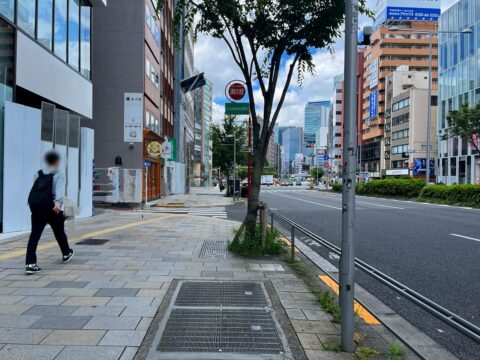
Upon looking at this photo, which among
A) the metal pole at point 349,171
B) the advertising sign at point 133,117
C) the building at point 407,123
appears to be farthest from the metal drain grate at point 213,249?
the building at point 407,123

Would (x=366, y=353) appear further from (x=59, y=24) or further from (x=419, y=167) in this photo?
(x=419, y=167)

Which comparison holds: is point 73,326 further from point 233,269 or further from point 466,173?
point 466,173

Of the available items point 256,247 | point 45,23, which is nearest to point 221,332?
point 256,247

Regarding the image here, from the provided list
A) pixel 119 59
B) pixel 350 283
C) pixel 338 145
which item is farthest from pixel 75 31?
pixel 338 145

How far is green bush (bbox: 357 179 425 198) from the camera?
33.0m

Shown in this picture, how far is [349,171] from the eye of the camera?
3.44 metres

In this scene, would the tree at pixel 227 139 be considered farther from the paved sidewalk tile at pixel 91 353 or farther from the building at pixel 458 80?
the paved sidewalk tile at pixel 91 353

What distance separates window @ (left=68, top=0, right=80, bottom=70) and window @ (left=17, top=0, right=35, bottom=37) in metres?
3.03

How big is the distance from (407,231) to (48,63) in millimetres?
11270

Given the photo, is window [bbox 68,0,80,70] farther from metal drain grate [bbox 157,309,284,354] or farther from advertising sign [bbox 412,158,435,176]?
advertising sign [bbox 412,158,435,176]

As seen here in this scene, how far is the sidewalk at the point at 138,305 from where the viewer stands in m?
3.52

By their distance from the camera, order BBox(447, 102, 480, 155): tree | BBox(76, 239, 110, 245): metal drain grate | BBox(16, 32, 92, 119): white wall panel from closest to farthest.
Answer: BBox(76, 239, 110, 245): metal drain grate
BBox(16, 32, 92, 119): white wall panel
BBox(447, 102, 480, 155): tree

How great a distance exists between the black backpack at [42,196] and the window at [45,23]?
301 inches

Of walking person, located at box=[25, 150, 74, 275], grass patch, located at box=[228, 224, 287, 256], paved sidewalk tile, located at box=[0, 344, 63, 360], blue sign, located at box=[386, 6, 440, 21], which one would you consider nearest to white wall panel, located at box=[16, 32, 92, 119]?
walking person, located at box=[25, 150, 74, 275]
